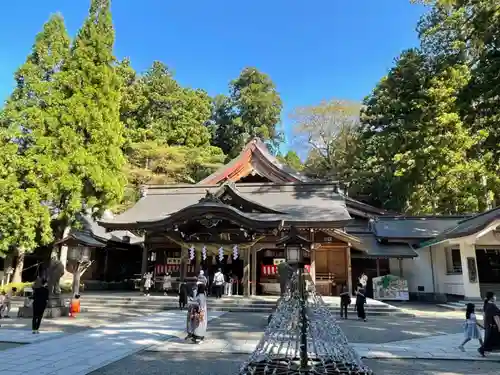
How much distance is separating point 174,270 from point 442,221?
1534cm

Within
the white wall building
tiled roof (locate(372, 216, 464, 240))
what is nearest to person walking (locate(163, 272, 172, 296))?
tiled roof (locate(372, 216, 464, 240))

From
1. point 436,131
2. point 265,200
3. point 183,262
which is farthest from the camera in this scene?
point 436,131

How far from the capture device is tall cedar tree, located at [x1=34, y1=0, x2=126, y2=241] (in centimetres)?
1609

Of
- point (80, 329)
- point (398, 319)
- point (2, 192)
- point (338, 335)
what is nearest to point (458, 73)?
point (398, 319)

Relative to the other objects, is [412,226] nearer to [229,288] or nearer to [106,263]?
[229,288]

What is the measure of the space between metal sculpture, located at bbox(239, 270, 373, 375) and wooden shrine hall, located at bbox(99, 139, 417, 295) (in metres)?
8.19

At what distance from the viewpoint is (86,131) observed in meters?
17.2

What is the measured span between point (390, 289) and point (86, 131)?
641 inches

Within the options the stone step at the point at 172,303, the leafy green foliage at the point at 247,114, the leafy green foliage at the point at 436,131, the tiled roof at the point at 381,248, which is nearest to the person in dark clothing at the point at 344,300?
the stone step at the point at 172,303

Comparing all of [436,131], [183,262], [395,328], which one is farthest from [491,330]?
[436,131]

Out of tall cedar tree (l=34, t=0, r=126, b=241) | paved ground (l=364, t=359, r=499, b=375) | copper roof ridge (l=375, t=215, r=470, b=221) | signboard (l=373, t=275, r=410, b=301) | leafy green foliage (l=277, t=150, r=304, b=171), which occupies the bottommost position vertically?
paved ground (l=364, t=359, r=499, b=375)

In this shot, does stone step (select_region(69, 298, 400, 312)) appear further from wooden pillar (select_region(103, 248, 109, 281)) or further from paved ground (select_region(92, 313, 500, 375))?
wooden pillar (select_region(103, 248, 109, 281))

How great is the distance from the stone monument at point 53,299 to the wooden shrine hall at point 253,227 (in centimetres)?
472

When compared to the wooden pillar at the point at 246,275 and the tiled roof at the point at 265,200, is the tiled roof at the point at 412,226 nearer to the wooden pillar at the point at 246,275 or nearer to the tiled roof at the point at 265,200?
the tiled roof at the point at 265,200
